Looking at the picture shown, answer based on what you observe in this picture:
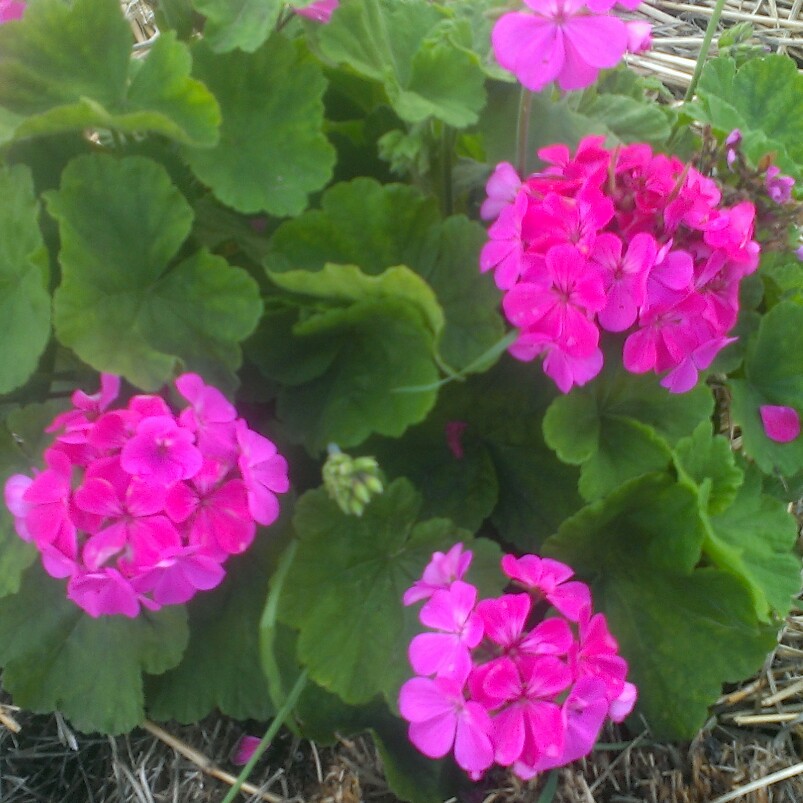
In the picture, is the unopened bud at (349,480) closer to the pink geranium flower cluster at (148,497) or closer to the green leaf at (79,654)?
the pink geranium flower cluster at (148,497)

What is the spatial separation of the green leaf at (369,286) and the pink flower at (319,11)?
40 cm

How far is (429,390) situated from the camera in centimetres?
105

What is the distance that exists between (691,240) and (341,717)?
79 cm

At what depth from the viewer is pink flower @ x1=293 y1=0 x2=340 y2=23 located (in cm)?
116

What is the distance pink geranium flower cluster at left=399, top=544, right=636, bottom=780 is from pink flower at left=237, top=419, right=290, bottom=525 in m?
0.20

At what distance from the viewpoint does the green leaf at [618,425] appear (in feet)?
3.70

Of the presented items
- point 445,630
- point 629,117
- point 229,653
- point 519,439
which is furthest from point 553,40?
point 229,653

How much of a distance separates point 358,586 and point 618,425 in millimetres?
424

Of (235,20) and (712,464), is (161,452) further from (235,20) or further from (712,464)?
(712,464)

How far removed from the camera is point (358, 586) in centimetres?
113

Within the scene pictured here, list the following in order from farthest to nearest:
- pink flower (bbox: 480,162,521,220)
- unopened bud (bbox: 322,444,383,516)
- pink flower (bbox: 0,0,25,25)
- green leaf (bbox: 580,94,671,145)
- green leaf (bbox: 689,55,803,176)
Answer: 1. green leaf (bbox: 689,55,803,176)
2. green leaf (bbox: 580,94,671,145)
3. pink flower (bbox: 0,0,25,25)
4. pink flower (bbox: 480,162,521,220)
5. unopened bud (bbox: 322,444,383,516)

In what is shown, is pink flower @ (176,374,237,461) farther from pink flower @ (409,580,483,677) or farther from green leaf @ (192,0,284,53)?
green leaf @ (192,0,284,53)

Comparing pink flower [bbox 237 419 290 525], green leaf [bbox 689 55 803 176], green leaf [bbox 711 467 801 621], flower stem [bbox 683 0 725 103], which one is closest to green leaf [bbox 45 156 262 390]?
pink flower [bbox 237 419 290 525]

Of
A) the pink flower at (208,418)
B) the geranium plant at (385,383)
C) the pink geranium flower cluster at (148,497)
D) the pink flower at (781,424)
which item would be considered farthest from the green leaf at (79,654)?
the pink flower at (781,424)
